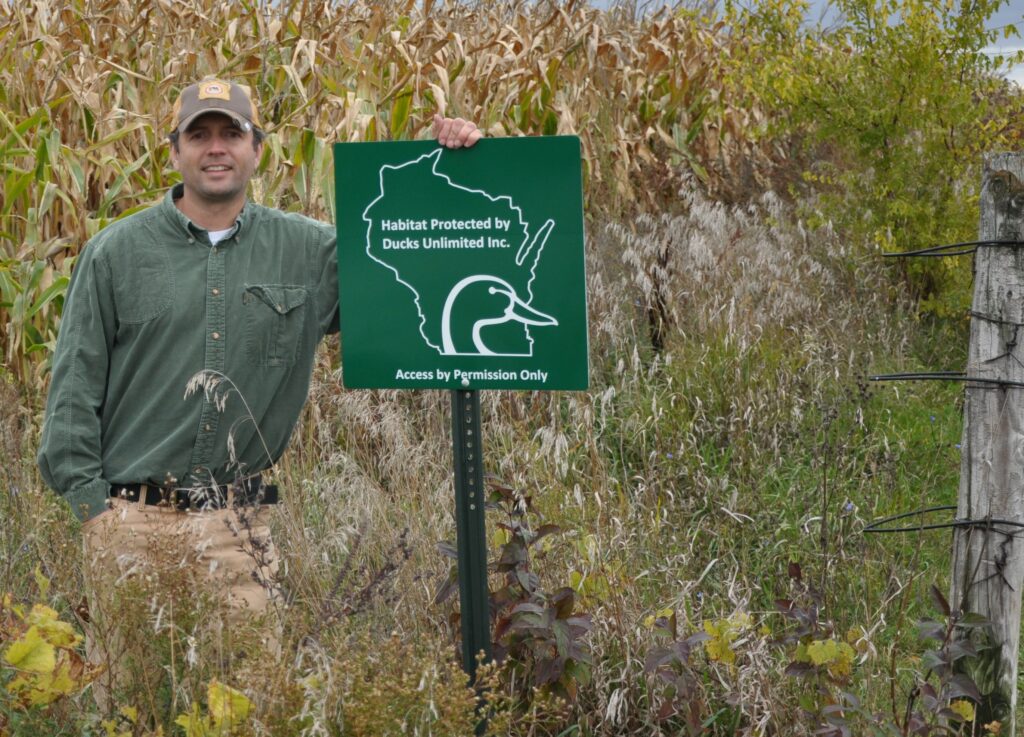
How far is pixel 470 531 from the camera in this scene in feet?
9.27

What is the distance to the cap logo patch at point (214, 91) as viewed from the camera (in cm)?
322

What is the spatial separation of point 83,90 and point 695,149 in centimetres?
606

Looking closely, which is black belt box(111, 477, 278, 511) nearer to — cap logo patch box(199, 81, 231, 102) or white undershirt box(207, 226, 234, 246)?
white undershirt box(207, 226, 234, 246)

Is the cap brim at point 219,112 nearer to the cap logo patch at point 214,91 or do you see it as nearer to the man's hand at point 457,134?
the cap logo patch at point 214,91

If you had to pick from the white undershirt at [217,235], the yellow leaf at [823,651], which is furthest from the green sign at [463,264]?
the yellow leaf at [823,651]

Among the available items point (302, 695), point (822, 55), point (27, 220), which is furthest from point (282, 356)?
point (822, 55)

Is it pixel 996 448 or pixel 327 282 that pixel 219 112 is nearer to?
pixel 327 282

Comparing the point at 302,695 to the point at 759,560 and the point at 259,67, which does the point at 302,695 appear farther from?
the point at 259,67

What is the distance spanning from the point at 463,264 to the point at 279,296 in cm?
65

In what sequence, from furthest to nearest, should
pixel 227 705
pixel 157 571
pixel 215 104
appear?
pixel 215 104, pixel 157 571, pixel 227 705

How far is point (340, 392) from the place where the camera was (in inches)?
194

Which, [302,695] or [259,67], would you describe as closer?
[302,695]

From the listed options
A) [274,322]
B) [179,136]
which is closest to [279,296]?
[274,322]

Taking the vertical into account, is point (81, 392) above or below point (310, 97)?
below
